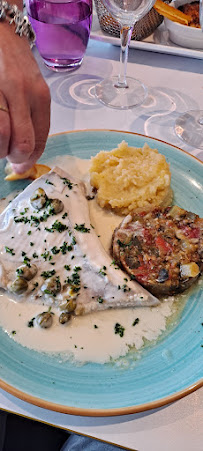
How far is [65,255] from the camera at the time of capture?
1428 mm

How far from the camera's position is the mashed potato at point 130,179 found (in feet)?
5.35

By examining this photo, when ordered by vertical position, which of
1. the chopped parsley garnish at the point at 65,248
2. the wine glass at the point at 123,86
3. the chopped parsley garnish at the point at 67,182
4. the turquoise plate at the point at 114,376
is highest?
the wine glass at the point at 123,86

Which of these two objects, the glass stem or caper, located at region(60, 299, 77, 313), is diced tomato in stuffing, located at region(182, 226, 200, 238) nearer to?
caper, located at region(60, 299, 77, 313)

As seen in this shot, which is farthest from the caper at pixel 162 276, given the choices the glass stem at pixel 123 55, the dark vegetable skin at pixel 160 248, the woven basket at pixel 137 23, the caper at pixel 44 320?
the woven basket at pixel 137 23

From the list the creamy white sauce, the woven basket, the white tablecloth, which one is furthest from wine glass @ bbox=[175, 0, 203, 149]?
the creamy white sauce

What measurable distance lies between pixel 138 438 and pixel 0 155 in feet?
2.78

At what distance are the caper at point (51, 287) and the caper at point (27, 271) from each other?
5 cm

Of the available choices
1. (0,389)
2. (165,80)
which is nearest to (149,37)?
(165,80)

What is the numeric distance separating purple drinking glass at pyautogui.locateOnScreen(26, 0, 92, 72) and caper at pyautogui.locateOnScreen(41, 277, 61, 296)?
4.27 feet

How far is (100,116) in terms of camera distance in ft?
7.08

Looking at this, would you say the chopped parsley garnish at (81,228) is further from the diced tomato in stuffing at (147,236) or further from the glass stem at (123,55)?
the glass stem at (123,55)

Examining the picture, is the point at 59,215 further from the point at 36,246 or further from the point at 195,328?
the point at 195,328

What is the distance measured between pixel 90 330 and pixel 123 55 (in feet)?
5.03

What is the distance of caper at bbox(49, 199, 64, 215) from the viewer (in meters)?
1.50
